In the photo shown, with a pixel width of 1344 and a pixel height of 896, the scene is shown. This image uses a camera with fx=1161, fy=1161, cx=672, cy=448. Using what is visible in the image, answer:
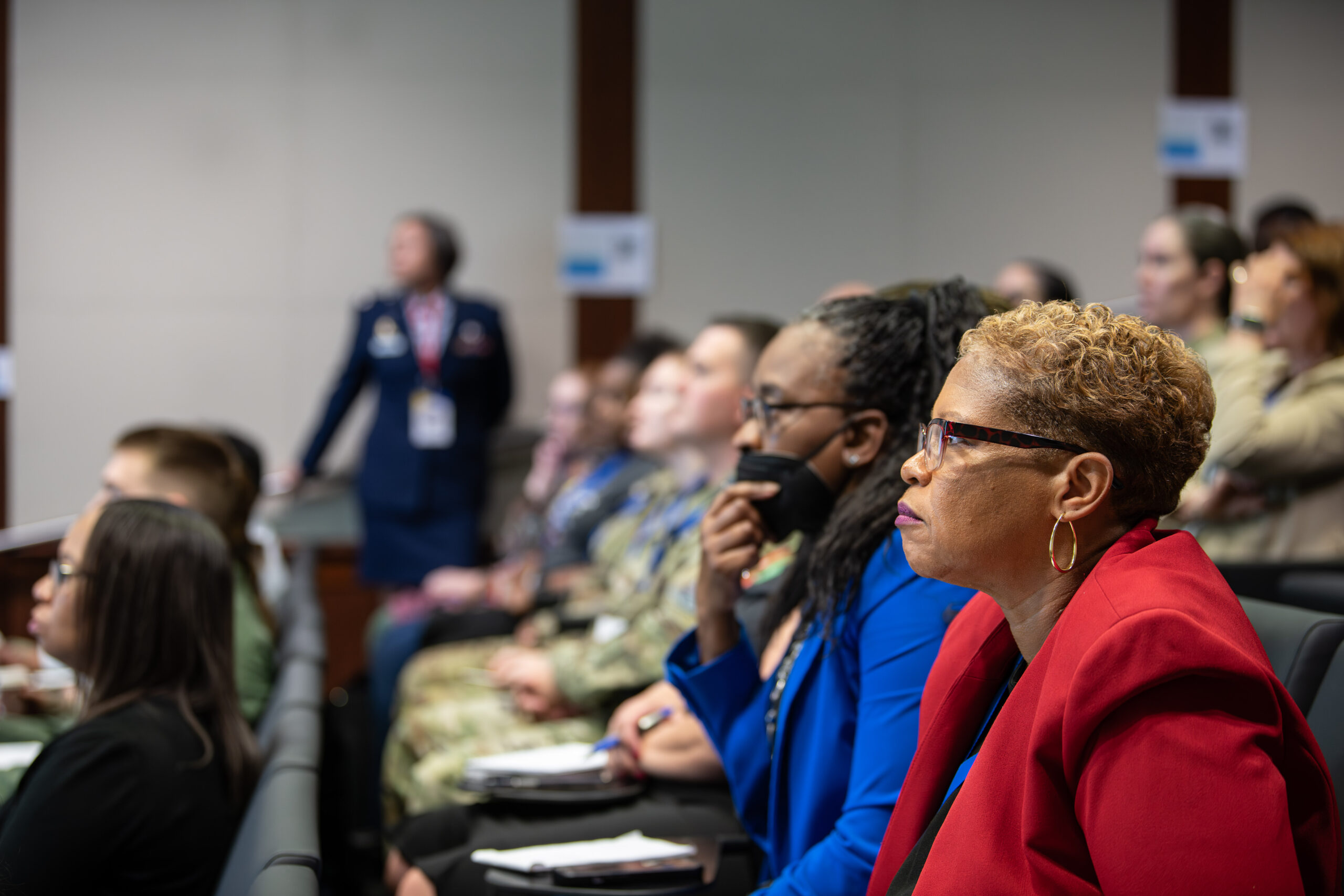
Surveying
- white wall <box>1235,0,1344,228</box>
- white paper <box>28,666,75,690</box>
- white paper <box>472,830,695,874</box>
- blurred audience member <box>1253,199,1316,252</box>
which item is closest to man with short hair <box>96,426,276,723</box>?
white paper <box>28,666,75,690</box>

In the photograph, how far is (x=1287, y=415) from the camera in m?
2.37

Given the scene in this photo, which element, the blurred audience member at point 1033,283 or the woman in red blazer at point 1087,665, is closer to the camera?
the woman in red blazer at point 1087,665

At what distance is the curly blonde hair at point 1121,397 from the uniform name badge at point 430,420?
14.0ft

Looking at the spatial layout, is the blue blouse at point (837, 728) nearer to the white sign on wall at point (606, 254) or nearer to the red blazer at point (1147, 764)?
the red blazer at point (1147, 764)

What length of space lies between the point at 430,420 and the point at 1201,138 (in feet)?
13.2

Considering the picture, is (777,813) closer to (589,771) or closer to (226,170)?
(589,771)

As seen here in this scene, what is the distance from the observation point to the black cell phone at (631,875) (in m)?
1.60

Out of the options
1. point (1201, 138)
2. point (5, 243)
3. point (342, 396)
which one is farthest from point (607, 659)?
point (1201, 138)

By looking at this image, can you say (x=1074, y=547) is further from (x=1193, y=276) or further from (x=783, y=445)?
(x=1193, y=276)

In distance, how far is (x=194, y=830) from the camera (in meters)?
1.59

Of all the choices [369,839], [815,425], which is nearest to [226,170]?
[369,839]

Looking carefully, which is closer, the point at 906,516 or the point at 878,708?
the point at 906,516

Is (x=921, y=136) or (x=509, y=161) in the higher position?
(x=921, y=136)

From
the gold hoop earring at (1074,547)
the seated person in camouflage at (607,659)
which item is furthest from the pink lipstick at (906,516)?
the seated person in camouflage at (607,659)
